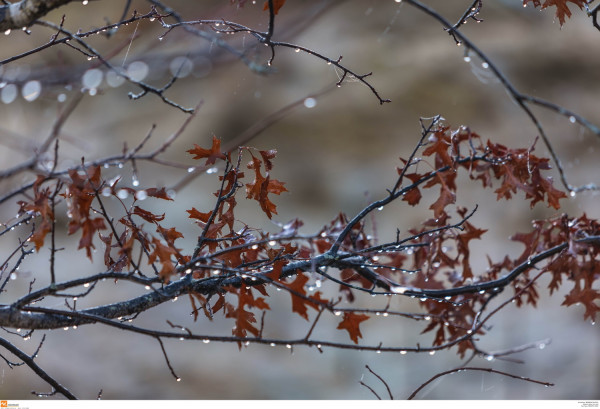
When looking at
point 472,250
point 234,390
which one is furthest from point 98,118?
point 472,250

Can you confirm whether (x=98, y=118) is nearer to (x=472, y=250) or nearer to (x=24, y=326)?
(x=472, y=250)

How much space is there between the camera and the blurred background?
11.2 ft

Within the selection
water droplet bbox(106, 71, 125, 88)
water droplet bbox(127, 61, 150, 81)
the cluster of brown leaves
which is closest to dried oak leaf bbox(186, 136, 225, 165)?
the cluster of brown leaves

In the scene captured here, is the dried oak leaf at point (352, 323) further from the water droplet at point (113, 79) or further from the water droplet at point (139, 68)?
the water droplet at point (139, 68)

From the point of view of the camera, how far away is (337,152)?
3906 millimetres

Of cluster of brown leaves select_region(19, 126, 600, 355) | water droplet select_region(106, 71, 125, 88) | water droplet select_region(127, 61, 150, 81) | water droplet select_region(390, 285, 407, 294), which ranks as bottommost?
water droplet select_region(390, 285, 407, 294)

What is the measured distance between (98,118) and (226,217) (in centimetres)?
328

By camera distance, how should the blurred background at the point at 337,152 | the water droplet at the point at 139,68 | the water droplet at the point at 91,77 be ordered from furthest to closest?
1. the blurred background at the point at 337,152
2. the water droplet at the point at 139,68
3. the water droplet at the point at 91,77

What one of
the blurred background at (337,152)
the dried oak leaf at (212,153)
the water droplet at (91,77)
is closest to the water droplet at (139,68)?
the water droplet at (91,77)

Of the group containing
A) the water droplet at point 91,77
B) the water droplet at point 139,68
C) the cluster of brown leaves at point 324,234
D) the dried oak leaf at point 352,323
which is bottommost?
the dried oak leaf at point 352,323

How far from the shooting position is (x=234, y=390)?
348 cm

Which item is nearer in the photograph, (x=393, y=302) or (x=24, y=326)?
(x=24, y=326)

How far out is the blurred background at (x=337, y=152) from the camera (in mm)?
3408

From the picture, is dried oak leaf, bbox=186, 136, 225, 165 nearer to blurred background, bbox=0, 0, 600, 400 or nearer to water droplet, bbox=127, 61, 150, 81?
water droplet, bbox=127, 61, 150, 81
